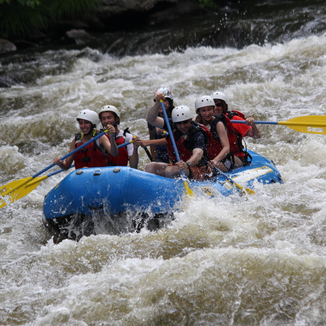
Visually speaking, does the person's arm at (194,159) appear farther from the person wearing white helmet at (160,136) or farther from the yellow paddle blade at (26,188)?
the yellow paddle blade at (26,188)

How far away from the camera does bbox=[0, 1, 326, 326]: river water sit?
297cm

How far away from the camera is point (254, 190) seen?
4.63 m

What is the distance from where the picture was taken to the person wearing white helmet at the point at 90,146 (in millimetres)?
4762

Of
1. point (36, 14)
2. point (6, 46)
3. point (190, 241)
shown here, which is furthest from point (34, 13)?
point (190, 241)

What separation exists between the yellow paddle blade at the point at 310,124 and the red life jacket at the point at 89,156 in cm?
227

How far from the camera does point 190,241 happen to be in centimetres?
385

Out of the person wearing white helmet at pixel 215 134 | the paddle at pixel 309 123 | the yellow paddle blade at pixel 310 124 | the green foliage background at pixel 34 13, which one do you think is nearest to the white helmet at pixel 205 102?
the person wearing white helmet at pixel 215 134

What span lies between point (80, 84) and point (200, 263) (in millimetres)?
7283

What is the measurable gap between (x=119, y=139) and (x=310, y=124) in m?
2.39

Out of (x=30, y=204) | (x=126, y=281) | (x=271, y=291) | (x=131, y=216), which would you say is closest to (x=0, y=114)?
(x=30, y=204)

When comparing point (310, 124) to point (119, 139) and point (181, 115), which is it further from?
point (119, 139)

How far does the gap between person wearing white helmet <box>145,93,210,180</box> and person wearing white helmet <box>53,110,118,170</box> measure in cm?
51

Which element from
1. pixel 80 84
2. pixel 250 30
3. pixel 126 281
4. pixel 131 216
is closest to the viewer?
pixel 126 281

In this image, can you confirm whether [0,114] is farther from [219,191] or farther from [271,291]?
[271,291]
